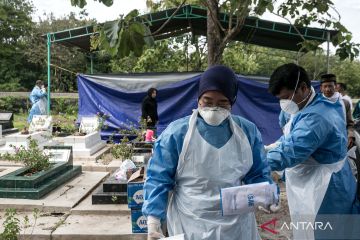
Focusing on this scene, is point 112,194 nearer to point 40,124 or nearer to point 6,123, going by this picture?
point 40,124

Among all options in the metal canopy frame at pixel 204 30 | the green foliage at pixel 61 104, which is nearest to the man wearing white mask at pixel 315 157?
the metal canopy frame at pixel 204 30

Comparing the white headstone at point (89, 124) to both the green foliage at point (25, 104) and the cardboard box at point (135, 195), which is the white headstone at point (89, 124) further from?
the green foliage at point (25, 104)

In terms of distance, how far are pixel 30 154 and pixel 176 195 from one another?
4.07 meters

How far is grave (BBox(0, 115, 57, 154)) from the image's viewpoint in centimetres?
815

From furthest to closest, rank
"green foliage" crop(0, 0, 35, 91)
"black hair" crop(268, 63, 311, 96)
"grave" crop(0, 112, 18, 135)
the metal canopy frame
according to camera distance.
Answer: "green foliage" crop(0, 0, 35, 91) → "grave" crop(0, 112, 18, 135) → the metal canopy frame → "black hair" crop(268, 63, 311, 96)

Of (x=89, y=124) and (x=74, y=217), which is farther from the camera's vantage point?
(x=89, y=124)

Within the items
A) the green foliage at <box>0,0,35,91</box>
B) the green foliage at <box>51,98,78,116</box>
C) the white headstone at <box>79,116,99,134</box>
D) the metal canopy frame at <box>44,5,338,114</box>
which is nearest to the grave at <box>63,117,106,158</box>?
the white headstone at <box>79,116,99,134</box>

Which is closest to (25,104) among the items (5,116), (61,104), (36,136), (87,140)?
(61,104)

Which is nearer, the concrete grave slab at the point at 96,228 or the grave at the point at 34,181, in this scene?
the concrete grave slab at the point at 96,228

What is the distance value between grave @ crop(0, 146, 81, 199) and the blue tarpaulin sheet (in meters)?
3.68

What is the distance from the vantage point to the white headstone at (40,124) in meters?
9.45

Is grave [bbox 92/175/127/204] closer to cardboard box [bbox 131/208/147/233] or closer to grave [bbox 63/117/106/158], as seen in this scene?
cardboard box [bbox 131/208/147/233]

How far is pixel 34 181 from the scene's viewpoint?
513 cm

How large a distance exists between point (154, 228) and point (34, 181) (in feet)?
12.3
